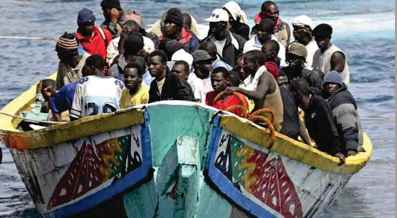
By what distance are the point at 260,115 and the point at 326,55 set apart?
3.85m

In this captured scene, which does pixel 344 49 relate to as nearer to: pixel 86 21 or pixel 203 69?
pixel 86 21

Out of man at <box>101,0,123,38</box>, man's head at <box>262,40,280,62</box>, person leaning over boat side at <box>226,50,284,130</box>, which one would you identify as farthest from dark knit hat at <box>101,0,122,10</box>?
person leaning over boat side at <box>226,50,284,130</box>

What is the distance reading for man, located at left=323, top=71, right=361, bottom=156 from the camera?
1269cm

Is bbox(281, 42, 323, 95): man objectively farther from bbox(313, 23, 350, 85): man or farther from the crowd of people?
bbox(313, 23, 350, 85): man

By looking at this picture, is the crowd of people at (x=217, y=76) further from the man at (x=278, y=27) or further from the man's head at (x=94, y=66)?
the man at (x=278, y=27)

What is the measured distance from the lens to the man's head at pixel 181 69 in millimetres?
11844

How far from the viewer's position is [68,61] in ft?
42.0

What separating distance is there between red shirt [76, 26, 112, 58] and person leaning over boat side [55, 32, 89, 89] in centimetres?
116

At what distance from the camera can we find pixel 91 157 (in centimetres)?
1119

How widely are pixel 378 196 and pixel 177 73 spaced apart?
5.02 meters

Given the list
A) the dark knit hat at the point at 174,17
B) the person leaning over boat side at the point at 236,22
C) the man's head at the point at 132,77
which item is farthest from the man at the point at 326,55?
the man's head at the point at 132,77

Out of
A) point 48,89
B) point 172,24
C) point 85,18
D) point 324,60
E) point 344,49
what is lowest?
point 344,49

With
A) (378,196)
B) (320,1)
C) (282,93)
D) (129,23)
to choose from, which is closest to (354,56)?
(320,1)

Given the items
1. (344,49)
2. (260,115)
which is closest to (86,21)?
(260,115)
